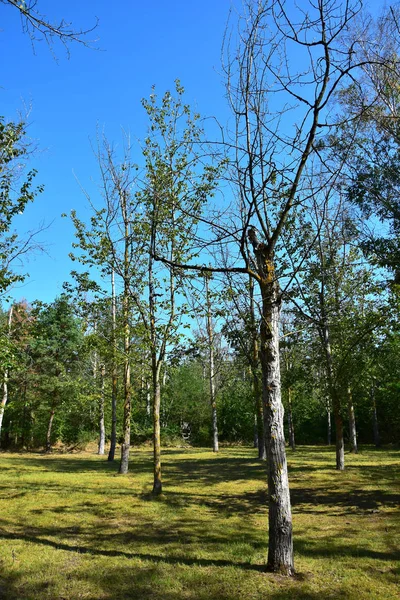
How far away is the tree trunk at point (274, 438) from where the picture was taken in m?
4.51

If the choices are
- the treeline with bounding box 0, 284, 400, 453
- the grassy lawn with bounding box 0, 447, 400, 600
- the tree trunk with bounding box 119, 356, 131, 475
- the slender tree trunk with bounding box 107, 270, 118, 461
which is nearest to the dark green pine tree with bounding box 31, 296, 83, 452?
the treeline with bounding box 0, 284, 400, 453

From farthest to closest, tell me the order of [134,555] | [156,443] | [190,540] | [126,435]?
1. [126,435]
2. [156,443]
3. [190,540]
4. [134,555]

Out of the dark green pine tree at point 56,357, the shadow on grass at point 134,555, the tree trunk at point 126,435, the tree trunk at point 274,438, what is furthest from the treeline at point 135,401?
the tree trunk at point 274,438

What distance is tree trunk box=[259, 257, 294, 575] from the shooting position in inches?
178

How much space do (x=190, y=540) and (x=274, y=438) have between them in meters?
2.73

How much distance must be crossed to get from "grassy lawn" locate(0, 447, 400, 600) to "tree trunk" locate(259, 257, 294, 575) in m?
0.26

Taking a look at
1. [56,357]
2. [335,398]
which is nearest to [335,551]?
[335,398]

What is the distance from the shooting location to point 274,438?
4715 millimetres

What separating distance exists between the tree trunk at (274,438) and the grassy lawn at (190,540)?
26cm

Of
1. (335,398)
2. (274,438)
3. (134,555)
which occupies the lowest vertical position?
(134,555)

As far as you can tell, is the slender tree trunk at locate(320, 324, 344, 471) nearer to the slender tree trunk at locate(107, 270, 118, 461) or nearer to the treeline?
the treeline

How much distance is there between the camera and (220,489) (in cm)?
1095

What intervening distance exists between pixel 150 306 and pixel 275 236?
5499 millimetres

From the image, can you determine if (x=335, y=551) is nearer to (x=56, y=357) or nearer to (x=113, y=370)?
(x=113, y=370)
